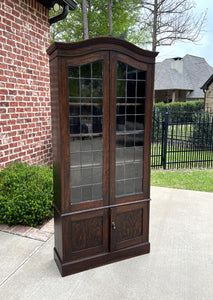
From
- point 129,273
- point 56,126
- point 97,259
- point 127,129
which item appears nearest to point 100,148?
point 127,129

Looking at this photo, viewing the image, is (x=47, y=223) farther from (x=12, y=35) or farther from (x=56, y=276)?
(x=12, y=35)

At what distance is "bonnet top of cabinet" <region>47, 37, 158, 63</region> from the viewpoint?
83.4 inches

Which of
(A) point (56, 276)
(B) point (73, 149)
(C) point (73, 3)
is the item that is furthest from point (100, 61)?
(C) point (73, 3)

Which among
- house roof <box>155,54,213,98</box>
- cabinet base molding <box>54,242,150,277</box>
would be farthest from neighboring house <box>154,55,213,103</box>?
cabinet base molding <box>54,242,150,277</box>

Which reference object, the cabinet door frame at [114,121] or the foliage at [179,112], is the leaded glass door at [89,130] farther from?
the foliage at [179,112]

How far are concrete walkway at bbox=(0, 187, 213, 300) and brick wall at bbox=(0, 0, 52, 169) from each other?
161cm

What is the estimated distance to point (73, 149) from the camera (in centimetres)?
238

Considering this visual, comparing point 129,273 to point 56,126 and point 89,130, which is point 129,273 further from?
point 56,126

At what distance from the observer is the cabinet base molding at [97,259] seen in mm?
2490

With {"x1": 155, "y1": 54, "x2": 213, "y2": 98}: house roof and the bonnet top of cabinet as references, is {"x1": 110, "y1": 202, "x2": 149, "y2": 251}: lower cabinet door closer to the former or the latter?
the bonnet top of cabinet

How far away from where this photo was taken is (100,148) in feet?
8.17

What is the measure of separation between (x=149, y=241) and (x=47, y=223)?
5.05 ft

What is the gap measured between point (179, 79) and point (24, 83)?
26.1 m

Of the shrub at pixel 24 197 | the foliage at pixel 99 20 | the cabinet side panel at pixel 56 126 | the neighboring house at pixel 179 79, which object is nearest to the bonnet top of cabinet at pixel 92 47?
the cabinet side panel at pixel 56 126
